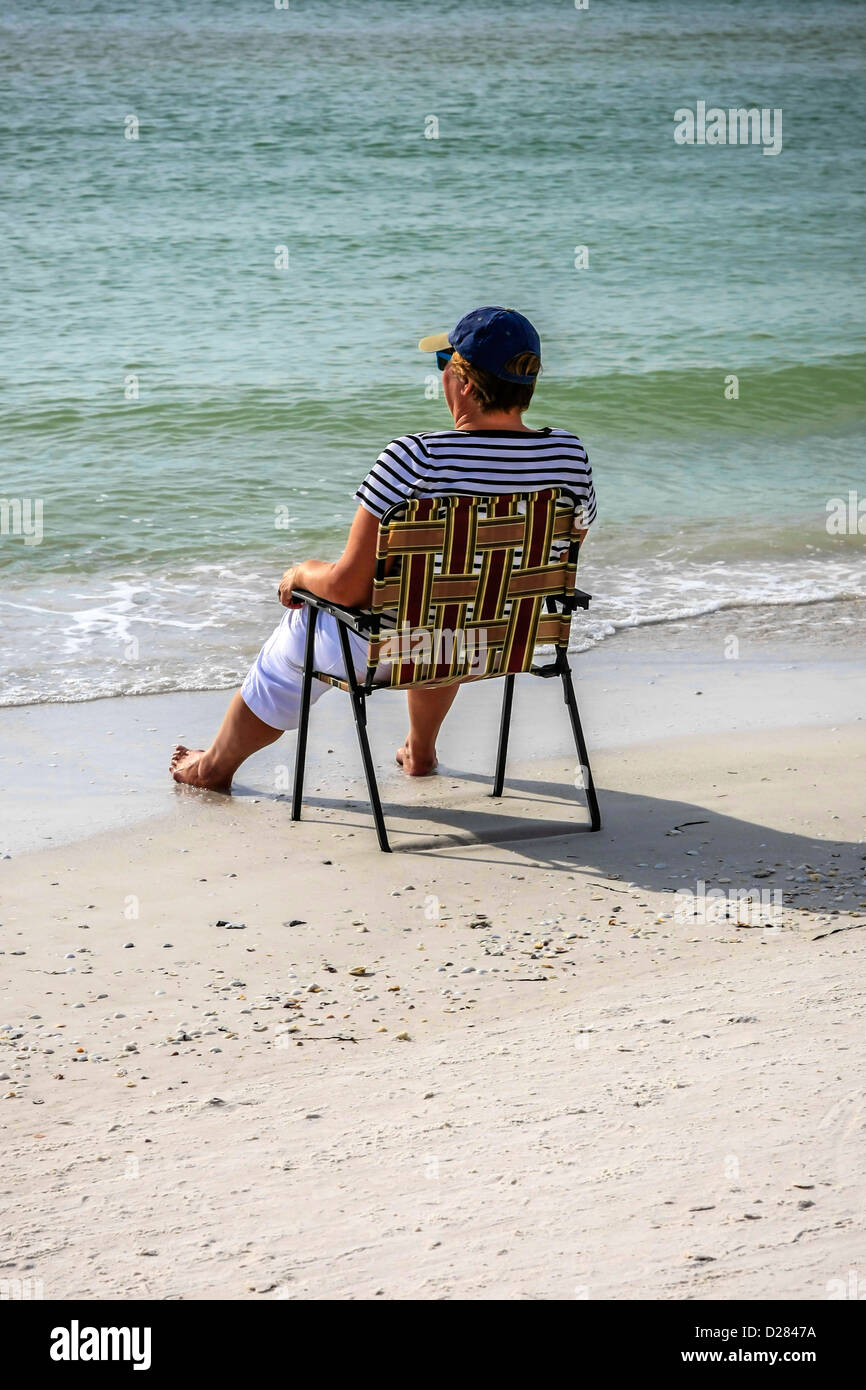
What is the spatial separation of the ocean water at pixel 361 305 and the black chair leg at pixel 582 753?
2.33 metres

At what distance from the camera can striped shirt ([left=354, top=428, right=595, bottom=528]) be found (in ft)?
12.8

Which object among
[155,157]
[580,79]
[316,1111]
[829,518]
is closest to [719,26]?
[580,79]

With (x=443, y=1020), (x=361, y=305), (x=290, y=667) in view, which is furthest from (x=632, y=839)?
(x=361, y=305)

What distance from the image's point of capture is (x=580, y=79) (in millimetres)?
30375

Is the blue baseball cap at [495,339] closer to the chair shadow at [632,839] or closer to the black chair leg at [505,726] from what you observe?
the black chair leg at [505,726]

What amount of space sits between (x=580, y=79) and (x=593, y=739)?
28276mm

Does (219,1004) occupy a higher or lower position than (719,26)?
lower

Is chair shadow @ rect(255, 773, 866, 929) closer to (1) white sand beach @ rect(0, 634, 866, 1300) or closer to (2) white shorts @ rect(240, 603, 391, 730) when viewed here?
(1) white sand beach @ rect(0, 634, 866, 1300)

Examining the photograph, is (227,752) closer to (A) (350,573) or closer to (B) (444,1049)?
(A) (350,573)

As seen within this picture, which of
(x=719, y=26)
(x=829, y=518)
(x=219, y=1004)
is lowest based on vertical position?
(x=219, y=1004)

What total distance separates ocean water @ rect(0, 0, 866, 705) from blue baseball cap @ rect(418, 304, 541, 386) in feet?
8.75

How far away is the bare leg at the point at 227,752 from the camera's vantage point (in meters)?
4.71

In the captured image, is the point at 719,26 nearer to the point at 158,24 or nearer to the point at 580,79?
the point at 580,79

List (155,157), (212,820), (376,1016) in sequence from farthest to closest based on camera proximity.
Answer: (155,157), (212,820), (376,1016)
